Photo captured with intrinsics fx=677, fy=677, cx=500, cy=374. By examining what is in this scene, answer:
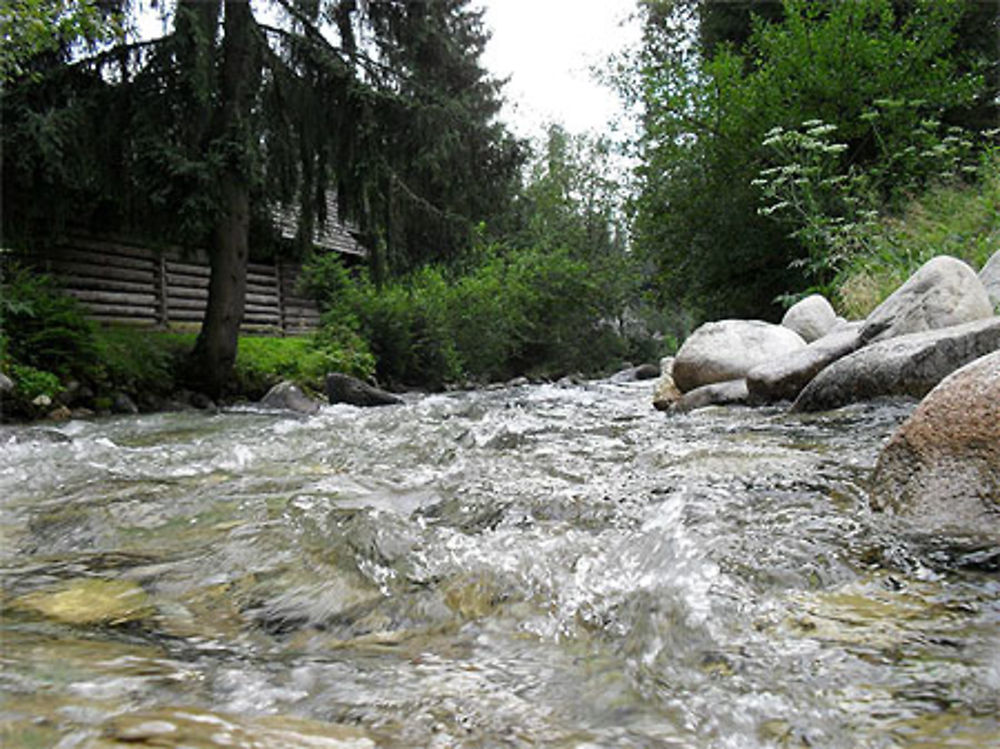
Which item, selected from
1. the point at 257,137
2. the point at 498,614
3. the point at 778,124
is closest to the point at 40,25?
the point at 257,137

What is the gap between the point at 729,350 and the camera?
22.6 feet

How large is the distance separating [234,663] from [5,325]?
8.55m

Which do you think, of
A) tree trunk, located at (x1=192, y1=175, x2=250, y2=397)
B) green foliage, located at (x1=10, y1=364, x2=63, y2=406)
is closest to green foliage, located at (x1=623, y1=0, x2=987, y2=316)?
tree trunk, located at (x1=192, y1=175, x2=250, y2=397)

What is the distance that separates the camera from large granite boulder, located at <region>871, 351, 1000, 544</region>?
1913mm

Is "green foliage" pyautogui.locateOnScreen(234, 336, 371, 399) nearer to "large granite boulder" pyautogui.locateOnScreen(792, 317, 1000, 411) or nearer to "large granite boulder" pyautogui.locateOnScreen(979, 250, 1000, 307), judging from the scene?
"large granite boulder" pyautogui.locateOnScreen(792, 317, 1000, 411)

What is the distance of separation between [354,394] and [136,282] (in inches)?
202

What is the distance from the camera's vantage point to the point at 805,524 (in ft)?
6.71

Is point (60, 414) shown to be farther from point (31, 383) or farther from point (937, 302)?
point (937, 302)

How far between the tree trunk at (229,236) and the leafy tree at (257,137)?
0.02 metres

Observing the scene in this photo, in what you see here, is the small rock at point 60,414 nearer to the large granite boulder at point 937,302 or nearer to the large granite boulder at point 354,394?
the large granite boulder at point 354,394

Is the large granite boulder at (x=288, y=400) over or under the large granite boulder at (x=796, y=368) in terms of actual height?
under

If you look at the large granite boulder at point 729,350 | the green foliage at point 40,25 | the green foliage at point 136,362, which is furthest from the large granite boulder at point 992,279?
the green foliage at point 136,362

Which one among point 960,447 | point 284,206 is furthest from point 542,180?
point 960,447

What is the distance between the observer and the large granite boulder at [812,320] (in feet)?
24.8
